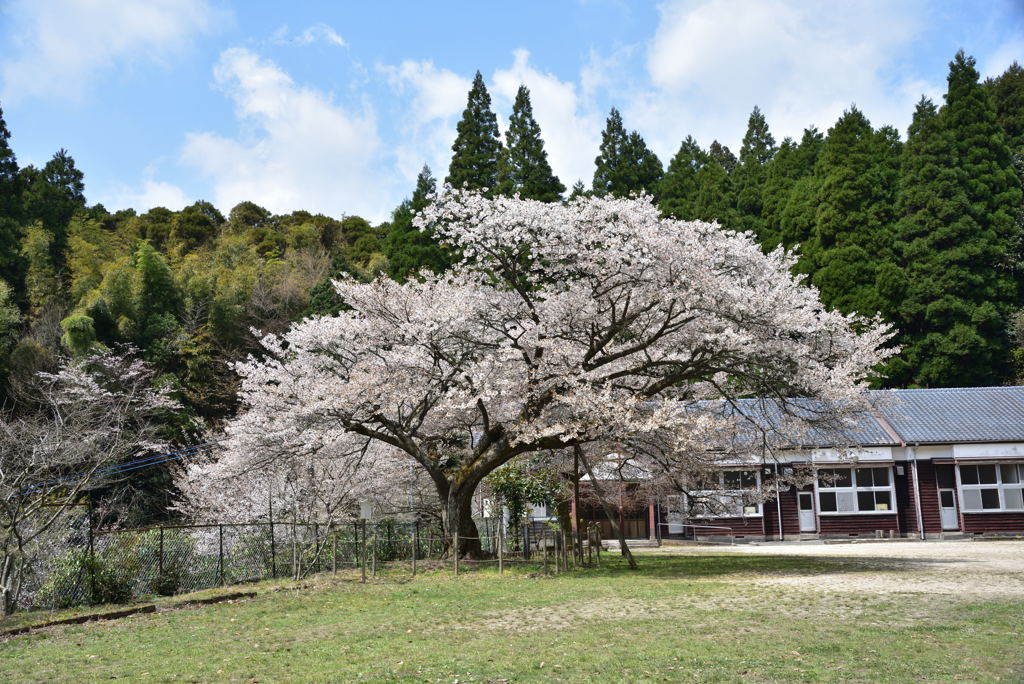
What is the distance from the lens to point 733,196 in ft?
150

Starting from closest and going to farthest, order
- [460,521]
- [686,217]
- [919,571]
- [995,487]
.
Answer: [919,571]
[460,521]
[995,487]
[686,217]

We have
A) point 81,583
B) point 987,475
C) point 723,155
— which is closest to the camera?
point 81,583

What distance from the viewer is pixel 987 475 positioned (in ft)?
86.7

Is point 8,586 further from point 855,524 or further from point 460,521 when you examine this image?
point 855,524

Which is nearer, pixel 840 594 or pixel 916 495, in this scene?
pixel 840 594

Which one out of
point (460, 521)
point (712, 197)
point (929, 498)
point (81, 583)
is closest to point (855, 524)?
point (929, 498)

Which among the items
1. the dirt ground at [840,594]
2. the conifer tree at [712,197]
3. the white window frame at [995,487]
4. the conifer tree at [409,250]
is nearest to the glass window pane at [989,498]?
the white window frame at [995,487]

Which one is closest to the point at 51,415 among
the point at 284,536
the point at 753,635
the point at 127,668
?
the point at 284,536

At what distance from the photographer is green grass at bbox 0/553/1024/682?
6449 mm

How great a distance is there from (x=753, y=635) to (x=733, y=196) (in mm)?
40462

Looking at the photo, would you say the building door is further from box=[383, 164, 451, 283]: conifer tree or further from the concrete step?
box=[383, 164, 451, 283]: conifer tree

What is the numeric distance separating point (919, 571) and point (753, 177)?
113 feet

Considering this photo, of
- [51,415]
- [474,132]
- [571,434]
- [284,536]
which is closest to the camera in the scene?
[571,434]

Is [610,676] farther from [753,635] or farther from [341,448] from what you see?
[341,448]
